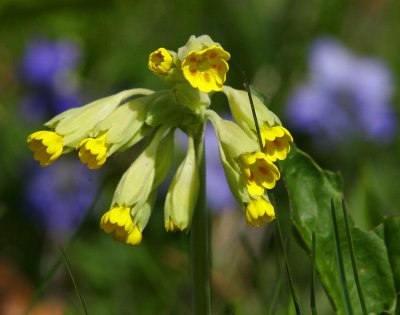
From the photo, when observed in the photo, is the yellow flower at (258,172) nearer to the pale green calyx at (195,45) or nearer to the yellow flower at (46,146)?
the pale green calyx at (195,45)

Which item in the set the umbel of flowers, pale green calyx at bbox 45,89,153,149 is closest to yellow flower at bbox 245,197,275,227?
the umbel of flowers

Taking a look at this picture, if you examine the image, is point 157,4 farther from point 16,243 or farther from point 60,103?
point 16,243

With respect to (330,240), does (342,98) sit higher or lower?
lower

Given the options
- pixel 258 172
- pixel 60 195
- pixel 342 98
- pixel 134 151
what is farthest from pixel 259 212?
pixel 342 98

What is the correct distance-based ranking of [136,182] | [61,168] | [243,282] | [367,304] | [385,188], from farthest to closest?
1. [61,168]
2. [385,188]
3. [243,282]
4. [367,304]
5. [136,182]

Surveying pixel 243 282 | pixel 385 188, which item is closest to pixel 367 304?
pixel 243 282

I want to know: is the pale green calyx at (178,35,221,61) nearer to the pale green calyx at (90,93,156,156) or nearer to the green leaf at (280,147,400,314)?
the pale green calyx at (90,93,156,156)

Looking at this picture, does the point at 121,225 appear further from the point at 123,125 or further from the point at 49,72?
the point at 49,72
